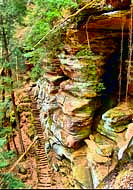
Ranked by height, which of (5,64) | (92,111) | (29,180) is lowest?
(29,180)

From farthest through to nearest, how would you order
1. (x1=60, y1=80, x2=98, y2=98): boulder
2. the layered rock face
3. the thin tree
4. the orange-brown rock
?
the thin tree < (x1=60, y1=80, x2=98, y2=98): boulder < the layered rock face < the orange-brown rock

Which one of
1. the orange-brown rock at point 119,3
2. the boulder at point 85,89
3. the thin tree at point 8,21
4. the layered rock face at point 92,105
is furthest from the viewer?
the thin tree at point 8,21

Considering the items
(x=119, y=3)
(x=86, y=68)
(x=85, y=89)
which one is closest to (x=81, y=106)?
(x=85, y=89)

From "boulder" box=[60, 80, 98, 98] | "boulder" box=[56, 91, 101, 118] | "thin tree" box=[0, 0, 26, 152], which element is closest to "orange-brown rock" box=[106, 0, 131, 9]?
"boulder" box=[60, 80, 98, 98]

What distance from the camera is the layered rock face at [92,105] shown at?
10578 mm

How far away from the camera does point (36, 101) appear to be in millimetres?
18453

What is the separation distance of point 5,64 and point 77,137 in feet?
17.2

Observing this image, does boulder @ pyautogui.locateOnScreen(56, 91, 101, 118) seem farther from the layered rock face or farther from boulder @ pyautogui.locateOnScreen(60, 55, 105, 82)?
boulder @ pyautogui.locateOnScreen(60, 55, 105, 82)

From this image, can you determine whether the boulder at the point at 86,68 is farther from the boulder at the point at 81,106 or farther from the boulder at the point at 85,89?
the boulder at the point at 81,106

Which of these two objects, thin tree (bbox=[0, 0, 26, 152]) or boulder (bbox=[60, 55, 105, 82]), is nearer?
boulder (bbox=[60, 55, 105, 82])

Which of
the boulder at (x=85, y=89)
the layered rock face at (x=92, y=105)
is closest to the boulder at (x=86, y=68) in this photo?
the layered rock face at (x=92, y=105)

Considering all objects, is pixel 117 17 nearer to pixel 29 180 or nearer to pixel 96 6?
pixel 96 6

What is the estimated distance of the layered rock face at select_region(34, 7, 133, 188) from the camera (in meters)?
10.6

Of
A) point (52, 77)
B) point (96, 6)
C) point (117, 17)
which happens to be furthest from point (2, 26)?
point (117, 17)
